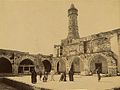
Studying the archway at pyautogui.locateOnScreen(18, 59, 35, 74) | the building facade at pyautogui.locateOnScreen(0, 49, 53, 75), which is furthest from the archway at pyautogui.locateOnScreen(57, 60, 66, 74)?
the archway at pyautogui.locateOnScreen(18, 59, 35, 74)

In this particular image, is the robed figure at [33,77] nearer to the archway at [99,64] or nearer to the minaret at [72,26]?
the archway at [99,64]

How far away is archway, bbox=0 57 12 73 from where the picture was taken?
16297 millimetres

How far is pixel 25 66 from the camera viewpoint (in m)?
17.9

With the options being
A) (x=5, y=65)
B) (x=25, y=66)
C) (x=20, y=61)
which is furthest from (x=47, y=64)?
(x=5, y=65)

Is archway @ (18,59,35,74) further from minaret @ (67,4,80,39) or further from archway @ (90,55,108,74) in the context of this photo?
archway @ (90,55,108,74)

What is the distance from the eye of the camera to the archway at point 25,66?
690 inches

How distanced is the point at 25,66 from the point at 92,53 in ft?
21.7

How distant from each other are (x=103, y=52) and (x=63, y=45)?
5837 millimetres

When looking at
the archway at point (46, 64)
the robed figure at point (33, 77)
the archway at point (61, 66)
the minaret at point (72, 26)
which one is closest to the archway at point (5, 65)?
the archway at point (46, 64)

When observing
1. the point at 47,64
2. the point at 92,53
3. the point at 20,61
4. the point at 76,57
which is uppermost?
the point at 92,53

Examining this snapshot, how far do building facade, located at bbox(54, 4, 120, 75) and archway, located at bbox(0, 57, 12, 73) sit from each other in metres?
4.72

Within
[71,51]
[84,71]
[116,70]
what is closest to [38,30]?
[116,70]

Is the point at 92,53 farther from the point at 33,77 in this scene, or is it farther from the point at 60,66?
the point at 33,77

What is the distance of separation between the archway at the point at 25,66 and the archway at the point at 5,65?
1.02m
